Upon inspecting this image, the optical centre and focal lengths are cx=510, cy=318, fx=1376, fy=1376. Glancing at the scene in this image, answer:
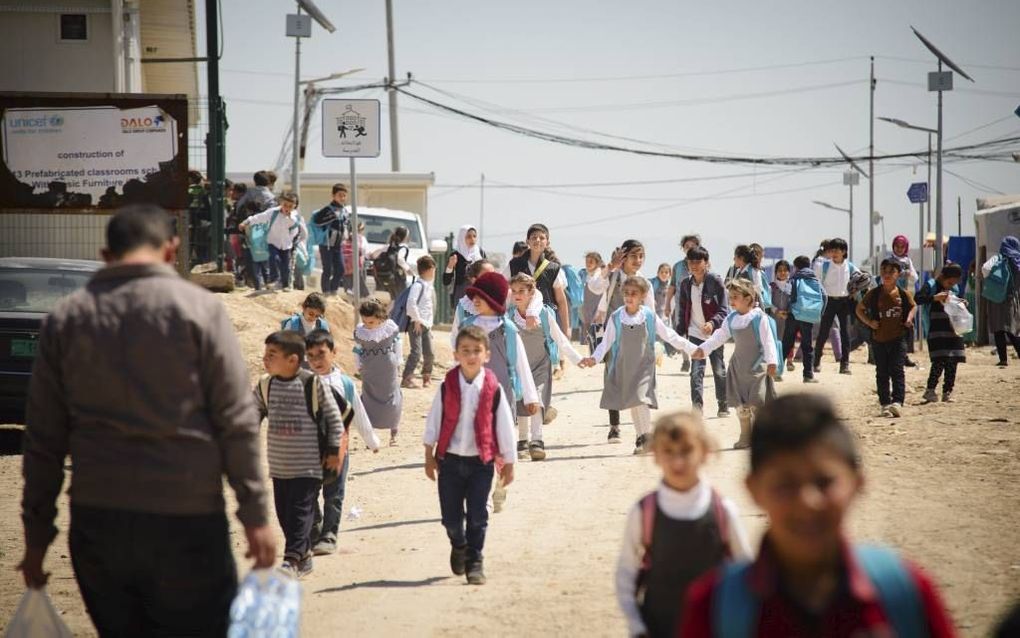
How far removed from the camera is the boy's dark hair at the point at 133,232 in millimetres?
4602

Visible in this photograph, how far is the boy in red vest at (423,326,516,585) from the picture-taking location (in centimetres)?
814

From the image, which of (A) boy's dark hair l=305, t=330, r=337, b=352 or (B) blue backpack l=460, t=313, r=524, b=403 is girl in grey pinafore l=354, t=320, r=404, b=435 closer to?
(B) blue backpack l=460, t=313, r=524, b=403

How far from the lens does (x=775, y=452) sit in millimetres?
3086

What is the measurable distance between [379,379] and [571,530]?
4.71 m

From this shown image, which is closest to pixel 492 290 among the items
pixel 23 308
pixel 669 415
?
pixel 23 308

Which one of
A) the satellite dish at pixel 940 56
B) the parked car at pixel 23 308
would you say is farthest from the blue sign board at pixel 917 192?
the parked car at pixel 23 308

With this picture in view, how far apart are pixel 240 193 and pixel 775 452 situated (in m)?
21.8

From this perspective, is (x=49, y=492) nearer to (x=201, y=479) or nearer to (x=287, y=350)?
(x=201, y=479)

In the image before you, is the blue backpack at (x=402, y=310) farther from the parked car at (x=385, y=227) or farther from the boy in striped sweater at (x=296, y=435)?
the boy in striped sweater at (x=296, y=435)

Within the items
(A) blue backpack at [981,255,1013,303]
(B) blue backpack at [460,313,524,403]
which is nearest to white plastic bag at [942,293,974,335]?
(A) blue backpack at [981,255,1013,303]

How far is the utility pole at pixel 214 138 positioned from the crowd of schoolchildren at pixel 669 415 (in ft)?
1.85

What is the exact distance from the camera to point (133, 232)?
15.1ft

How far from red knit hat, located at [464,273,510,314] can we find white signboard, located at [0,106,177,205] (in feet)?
26.2

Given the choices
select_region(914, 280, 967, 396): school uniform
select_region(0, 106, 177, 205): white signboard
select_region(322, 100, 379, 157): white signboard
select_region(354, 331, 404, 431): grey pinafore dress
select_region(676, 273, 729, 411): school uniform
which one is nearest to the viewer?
select_region(354, 331, 404, 431): grey pinafore dress
